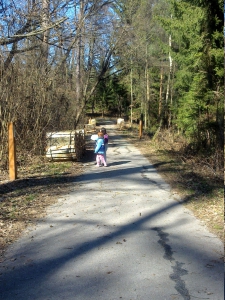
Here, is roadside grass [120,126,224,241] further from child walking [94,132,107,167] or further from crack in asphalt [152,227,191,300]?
child walking [94,132,107,167]

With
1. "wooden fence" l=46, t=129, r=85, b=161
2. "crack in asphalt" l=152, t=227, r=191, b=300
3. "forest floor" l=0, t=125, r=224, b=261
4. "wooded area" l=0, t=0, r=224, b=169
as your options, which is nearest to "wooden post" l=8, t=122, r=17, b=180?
"forest floor" l=0, t=125, r=224, b=261

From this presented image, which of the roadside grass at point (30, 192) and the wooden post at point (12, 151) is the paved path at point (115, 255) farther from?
the wooden post at point (12, 151)

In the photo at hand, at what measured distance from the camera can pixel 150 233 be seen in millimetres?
5516

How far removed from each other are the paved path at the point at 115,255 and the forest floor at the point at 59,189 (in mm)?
265

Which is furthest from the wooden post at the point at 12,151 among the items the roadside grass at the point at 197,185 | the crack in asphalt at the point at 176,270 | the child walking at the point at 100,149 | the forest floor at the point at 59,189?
the crack in asphalt at the point at 176,270

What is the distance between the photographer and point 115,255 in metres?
4.61

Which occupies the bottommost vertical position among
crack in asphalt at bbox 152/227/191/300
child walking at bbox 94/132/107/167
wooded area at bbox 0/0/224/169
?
crack in asphalt at bbox 152/227/191/300

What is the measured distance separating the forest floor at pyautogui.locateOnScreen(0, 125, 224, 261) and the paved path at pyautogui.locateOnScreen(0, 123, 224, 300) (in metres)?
0.27

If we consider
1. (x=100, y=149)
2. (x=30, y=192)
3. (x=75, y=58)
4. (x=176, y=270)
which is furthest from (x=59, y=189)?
(x=75, y=58)

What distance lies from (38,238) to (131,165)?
7972 millimetres

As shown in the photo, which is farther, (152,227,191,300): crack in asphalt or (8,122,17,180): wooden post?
(8,122,17,180): wooden post

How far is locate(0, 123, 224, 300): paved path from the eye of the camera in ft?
12.1

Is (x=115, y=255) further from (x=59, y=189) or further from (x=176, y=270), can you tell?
(x=59, y=189)

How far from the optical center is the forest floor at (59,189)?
241 inches
